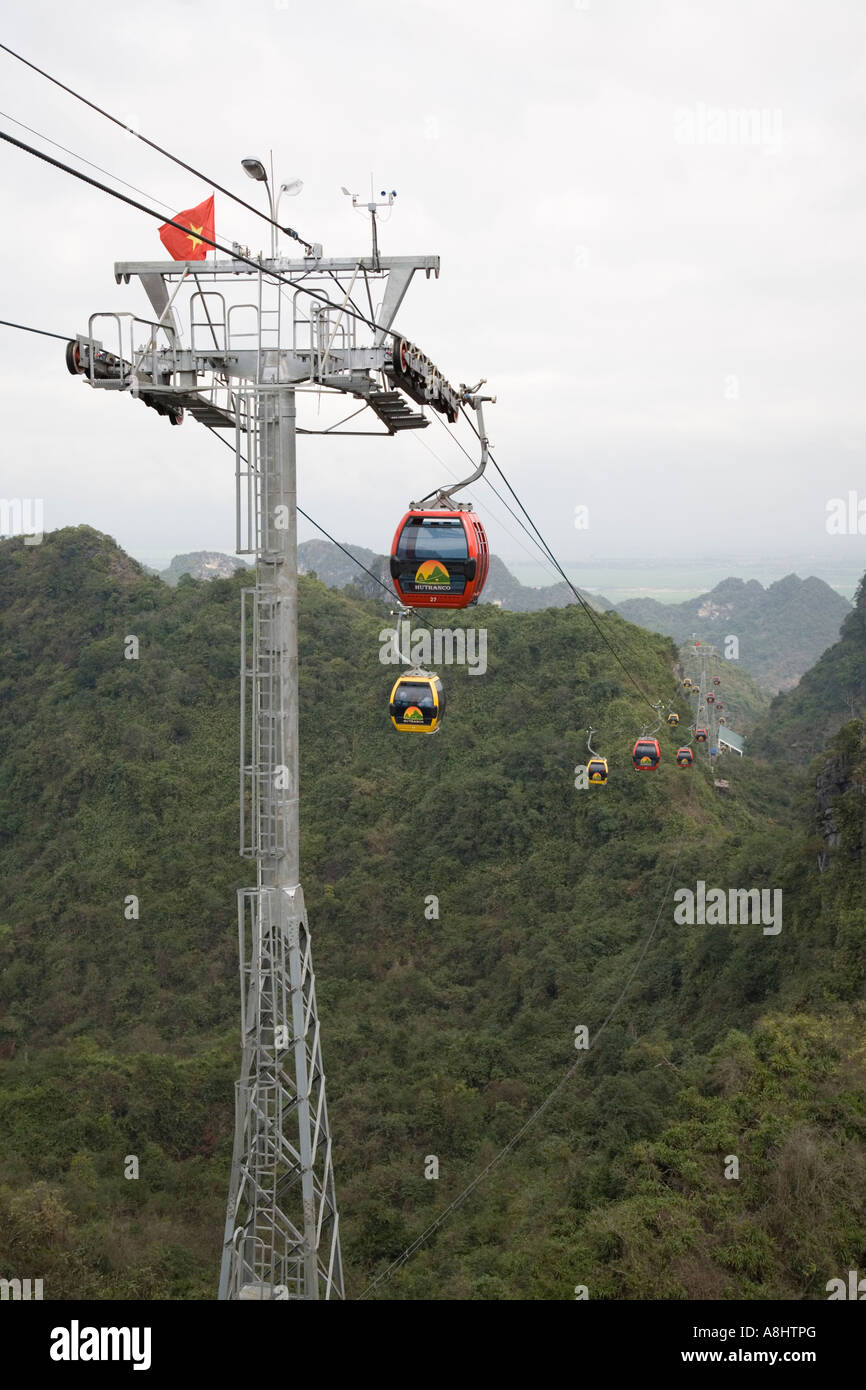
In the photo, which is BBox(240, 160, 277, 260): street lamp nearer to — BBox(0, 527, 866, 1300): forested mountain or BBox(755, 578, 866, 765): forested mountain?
BBox(0, 527, 866, 1300): forested mountain

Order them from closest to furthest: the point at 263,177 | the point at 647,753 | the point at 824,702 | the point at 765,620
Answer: the point at 263,177 < the point at 647,753 < the point at 824,702 < the point at 765,620

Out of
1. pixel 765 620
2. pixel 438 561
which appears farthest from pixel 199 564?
pixel 438 561

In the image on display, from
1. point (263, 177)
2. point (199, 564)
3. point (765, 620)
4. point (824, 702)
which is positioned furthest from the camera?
point (765, 620)

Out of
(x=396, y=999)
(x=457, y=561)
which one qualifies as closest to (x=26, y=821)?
(x=396, y=999)

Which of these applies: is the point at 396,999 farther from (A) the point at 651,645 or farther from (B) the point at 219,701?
(A) the point at 651,645

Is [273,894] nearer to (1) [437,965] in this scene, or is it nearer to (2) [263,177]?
(2) [263,177]
